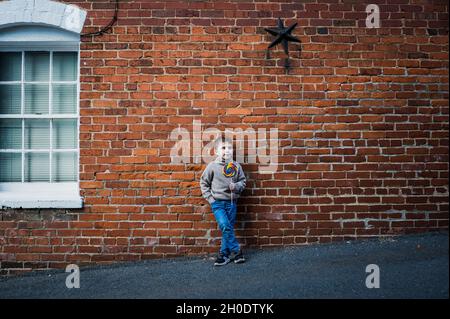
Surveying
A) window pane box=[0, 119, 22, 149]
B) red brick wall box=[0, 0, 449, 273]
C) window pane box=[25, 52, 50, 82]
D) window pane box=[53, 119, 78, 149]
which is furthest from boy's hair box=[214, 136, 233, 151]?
window pane box=[0, 119, 22, 149]

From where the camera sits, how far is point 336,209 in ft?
15.9

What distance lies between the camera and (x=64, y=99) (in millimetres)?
5004

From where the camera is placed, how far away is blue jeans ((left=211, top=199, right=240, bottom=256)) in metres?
4.43

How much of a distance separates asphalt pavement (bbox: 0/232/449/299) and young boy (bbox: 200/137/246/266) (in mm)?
205

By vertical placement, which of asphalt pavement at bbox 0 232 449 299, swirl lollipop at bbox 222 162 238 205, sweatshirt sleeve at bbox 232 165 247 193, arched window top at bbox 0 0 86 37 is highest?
arched window top at bbox 0 0 86 37

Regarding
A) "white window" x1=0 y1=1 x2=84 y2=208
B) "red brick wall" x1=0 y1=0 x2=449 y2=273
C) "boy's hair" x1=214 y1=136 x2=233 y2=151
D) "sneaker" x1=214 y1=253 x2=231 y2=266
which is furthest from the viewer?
"white window" x1=0 y1=1 x2=84 y2=208

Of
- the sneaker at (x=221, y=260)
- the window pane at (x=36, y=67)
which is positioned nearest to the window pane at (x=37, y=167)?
the window pane at (x=36, y=67)

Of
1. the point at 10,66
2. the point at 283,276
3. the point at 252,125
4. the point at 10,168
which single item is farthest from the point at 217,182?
the point at 10,66

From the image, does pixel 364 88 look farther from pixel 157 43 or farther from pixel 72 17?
pixel 72 17

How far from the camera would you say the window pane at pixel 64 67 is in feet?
16.4

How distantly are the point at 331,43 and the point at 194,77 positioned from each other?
72.2 inches

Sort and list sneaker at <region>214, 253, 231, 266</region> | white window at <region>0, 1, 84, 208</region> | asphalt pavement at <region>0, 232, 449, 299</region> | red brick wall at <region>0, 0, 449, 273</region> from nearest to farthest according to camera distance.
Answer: asphalt pavement at <region>0, 232, 449, 299</region> → sneaker at <region>214, 253, 231, 266</region> → red brick wall at <region>0, 0, 449, 273</region> → white window at <region>0, 1, 84, 208</region>

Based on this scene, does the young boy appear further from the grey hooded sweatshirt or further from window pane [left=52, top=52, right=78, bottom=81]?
window pane [left=52, top=52, right=78, bottom=81]

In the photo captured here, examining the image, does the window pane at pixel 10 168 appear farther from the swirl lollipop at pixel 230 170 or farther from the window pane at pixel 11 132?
the swirl lollipop at pixel 230 170
